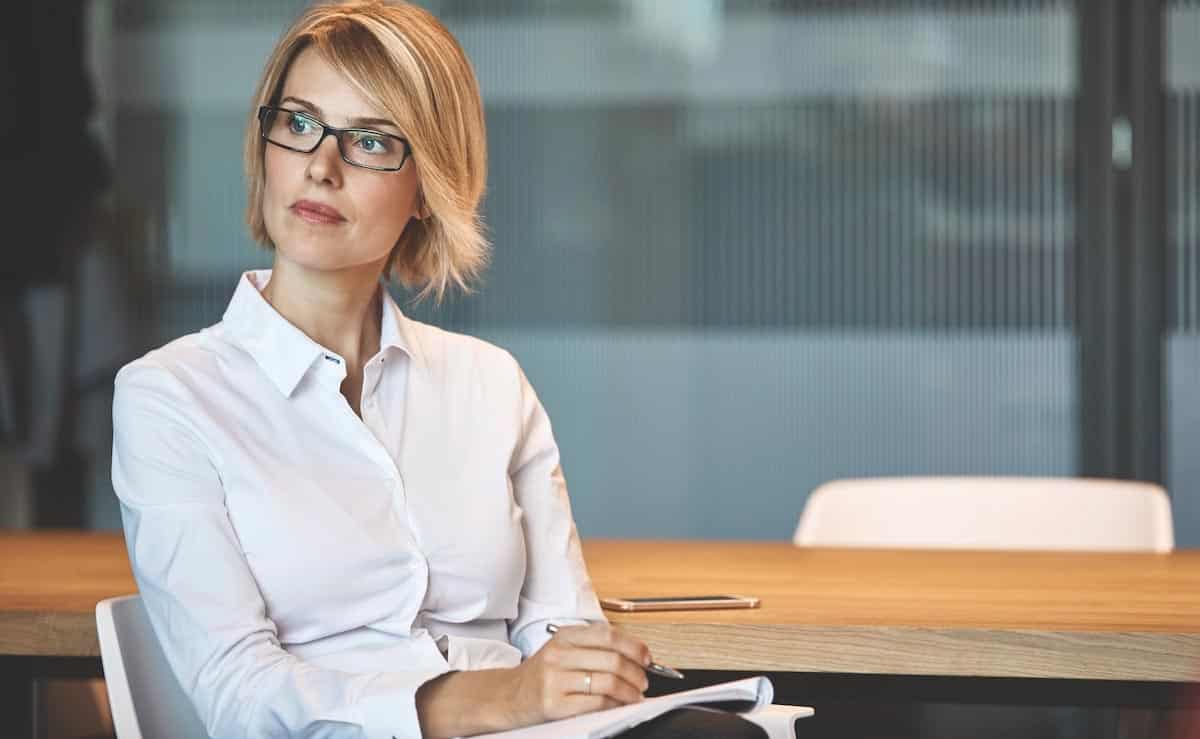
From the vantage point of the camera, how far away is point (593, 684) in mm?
1547

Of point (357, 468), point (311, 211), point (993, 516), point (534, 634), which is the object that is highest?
point (311, 211)

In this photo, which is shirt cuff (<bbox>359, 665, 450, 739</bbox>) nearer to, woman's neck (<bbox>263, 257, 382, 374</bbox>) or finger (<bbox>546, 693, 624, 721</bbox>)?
finger (<bbox>546, 693, 624, 721</bbox>)

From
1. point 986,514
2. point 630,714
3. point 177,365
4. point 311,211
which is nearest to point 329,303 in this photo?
point 311,211

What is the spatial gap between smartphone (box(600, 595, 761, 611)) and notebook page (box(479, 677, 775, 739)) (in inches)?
17.7

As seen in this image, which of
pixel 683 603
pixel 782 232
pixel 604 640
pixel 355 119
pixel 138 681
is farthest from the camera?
pixel 782 232

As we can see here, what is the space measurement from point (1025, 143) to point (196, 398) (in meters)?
2.67

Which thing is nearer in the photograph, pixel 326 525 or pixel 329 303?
pixel 326 525

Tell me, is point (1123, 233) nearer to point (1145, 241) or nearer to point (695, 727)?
point (1145, 241)

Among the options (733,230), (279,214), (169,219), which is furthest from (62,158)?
(279,214)

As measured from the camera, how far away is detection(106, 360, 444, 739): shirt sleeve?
160cm

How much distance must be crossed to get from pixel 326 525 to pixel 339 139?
448mm

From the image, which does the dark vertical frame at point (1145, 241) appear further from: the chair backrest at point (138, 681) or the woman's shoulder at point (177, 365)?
the chair backrest at point (138, 681)

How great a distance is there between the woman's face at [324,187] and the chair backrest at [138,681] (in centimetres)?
44

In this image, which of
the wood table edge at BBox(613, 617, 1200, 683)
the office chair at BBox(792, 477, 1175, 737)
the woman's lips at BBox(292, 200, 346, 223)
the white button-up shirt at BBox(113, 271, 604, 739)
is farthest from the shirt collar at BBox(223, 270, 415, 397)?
the office chair at BBox(792, 477, 1175, 737)
